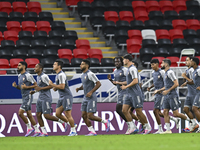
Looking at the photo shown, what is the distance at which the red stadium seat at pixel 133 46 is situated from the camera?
1950cm

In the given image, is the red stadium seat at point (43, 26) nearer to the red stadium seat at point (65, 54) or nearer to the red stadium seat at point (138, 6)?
the red stadium seat at point (65, 54)

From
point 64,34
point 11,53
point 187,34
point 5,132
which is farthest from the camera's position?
point 187,34

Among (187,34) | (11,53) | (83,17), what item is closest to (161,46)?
(187,34)

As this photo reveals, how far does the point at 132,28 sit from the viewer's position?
70.6ft

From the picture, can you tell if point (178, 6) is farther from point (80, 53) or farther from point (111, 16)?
point (80, 53)

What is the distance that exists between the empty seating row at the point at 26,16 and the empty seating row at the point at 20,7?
728 mm

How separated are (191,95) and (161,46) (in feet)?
27.7

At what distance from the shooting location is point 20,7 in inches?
835

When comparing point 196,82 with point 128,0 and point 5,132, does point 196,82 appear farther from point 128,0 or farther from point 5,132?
point 128,0

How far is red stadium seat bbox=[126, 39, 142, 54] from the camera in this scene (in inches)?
768

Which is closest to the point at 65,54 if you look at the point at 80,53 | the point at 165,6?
the point at 80,53

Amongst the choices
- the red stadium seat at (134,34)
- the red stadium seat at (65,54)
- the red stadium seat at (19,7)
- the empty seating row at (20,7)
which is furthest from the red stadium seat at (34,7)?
the red stadium seat at (134,34)

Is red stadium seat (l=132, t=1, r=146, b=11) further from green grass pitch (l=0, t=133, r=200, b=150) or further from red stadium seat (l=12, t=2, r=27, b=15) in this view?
green grass pitch (l=0, t=133, r=200, b=150)

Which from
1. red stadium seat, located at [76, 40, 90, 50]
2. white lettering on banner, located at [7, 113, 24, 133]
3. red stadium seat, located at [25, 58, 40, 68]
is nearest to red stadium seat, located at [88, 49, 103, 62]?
red stadium seat, located at [76, 40, 90, 50]
